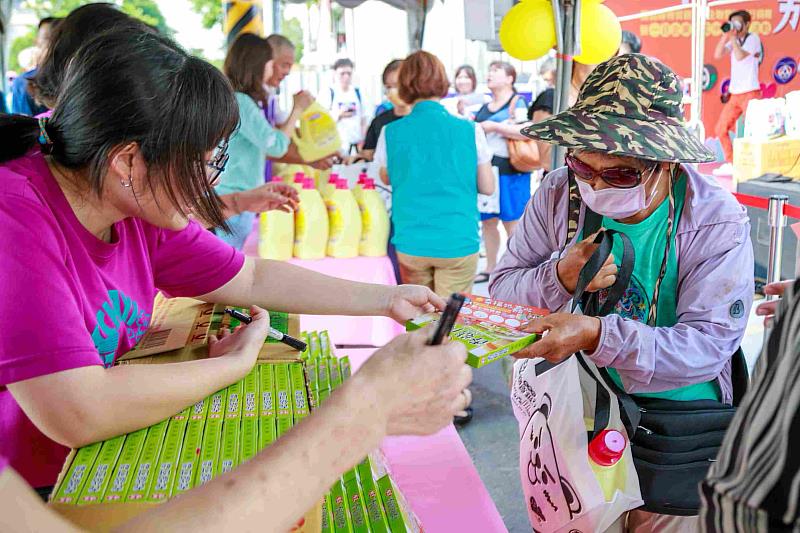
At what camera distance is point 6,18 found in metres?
5.61

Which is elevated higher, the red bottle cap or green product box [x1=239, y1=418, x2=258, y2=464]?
green product box [x1=239, y1=418, x2=258, y2=464]

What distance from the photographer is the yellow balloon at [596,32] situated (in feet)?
10.8

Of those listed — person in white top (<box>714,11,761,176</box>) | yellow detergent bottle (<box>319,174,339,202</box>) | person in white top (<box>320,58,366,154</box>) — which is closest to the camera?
yellow detergent bottle (<box>319,174,339,202</box>)

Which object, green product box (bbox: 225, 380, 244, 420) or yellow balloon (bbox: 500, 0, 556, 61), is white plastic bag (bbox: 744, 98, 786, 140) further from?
green product box (bbox: 225, 380, 244, 420)

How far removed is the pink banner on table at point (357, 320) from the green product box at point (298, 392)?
5.28 feet

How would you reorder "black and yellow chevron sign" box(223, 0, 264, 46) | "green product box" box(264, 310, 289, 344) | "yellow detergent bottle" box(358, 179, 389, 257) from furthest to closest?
"black and yellow chevron sign" box(223, 0, 264, 46)
"yellow detergent bottle" box(358, 179, 389, 257)
"green product box" box(264, 310, 289, 344)

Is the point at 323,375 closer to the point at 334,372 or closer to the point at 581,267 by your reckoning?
the point at 334,372

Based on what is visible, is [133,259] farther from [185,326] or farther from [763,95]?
[763,95]

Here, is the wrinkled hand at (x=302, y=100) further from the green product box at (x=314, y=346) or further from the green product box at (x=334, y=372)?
the green product box at (x=334, y=372)

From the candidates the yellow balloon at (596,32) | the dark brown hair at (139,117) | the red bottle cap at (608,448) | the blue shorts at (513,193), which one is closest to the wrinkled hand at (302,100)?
the blue shorts at (513,193)

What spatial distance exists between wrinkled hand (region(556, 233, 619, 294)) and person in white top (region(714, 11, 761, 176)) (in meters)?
3.64

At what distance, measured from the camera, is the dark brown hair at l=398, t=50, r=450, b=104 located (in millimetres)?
3924

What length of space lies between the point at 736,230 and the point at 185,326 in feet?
4.40

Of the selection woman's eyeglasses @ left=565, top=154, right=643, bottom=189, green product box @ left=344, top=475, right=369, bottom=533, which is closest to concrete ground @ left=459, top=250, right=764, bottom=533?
woman's eyeglasses @ left=565, top=154, right=643, bottom=189
